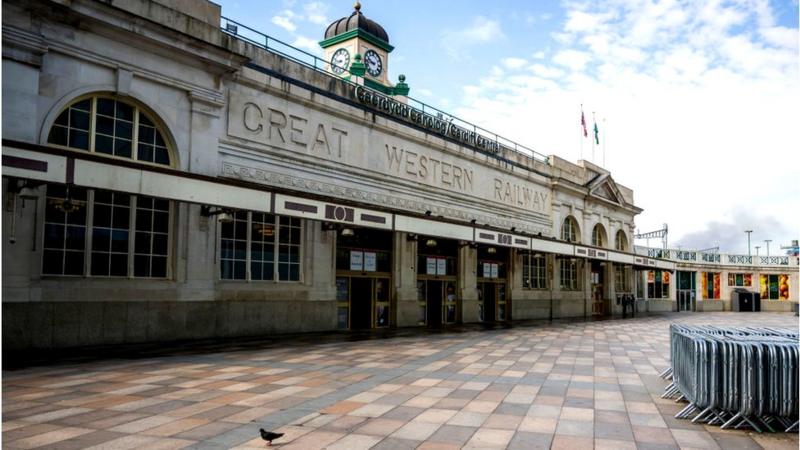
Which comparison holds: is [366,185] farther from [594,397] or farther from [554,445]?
[554,445]

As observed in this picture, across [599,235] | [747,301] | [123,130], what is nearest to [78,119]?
[123,130]

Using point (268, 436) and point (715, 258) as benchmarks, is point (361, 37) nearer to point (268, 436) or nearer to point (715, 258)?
point (268, 436)

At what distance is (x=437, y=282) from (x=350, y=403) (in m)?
17.2

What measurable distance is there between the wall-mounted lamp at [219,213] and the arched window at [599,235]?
29.3 meters

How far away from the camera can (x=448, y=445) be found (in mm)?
6422

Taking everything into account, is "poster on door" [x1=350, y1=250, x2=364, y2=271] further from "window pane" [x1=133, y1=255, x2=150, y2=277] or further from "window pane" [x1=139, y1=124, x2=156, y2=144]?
"window pane" [x1=139, y1=124, x2=156, y2=144]

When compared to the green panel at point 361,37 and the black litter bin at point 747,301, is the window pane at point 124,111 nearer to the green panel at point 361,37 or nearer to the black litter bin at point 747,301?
the green panel at point 361,37

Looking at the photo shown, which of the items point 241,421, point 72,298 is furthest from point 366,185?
point 241,421

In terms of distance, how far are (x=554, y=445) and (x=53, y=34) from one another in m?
13.4

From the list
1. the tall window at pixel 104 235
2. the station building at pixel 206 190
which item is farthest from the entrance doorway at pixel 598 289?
the tall window at pixel 104 235

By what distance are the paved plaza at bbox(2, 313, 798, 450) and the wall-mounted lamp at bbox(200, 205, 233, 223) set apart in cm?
346

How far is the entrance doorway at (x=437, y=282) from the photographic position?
79.9ft

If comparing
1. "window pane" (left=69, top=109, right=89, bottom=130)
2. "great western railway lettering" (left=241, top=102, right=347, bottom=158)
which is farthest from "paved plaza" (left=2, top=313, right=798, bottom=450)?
"great western railway lettering" (left=241, top=102, right=347, bottom=158)

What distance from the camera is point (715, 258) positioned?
5459 centimetres
